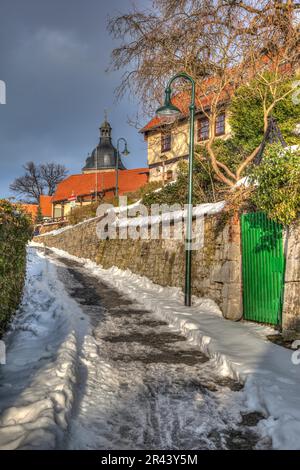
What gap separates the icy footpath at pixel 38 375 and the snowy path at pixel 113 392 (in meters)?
0.01

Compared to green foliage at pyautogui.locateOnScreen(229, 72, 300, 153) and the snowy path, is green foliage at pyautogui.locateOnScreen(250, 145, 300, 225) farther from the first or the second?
green foliage at pyautogui.locateOnScreen(229, 72, 300, 153)

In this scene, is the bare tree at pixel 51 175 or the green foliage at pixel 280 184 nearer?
the green foliage at pixel 280 184

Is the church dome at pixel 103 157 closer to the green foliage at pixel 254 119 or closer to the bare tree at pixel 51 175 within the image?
the bare tree at pixel 51 175

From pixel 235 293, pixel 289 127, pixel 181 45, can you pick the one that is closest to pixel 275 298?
pixel 235 293

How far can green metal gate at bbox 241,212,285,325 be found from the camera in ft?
20.9

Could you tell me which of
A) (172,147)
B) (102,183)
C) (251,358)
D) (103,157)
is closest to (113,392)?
(251,358)

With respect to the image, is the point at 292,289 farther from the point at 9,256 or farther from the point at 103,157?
the point at 103,157

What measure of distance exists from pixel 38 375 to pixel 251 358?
273cm

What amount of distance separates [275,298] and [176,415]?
3.66 m

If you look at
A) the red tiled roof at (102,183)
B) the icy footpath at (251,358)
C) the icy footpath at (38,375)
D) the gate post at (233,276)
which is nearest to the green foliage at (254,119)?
the gate post at (233,276)

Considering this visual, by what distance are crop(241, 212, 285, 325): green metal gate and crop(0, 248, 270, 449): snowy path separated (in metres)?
1.69

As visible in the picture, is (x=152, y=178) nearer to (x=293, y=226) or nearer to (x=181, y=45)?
(x=181, y=45)

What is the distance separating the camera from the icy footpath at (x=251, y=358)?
3193 millimetres

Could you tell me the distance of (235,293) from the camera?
752 cm
